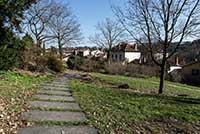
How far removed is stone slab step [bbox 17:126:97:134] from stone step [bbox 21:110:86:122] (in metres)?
0.56

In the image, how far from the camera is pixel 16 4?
1764 centimetres

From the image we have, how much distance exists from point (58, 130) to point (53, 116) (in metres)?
1.24

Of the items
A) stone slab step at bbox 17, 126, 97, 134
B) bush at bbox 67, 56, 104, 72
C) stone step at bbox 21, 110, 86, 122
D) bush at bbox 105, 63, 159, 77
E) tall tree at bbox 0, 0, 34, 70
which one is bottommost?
stone slab step at bbox 17, 126, 97, 134

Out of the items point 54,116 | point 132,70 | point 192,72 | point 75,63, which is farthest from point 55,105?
point 192,72

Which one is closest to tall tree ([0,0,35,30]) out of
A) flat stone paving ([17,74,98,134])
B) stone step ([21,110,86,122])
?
flat stone paving ([17,74,98,134])

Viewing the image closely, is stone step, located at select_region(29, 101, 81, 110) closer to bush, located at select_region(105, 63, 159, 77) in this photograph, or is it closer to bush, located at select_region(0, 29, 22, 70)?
bush, located at select_region(0, 29, 22, 70)

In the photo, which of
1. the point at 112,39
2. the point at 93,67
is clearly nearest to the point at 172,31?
the point at 93,67

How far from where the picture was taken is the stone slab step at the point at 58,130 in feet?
18.2

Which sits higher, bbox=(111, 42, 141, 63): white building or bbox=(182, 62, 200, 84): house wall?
bbox=(111, 42, 141, 63): white building

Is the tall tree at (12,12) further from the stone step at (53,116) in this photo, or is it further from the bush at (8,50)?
the stone step at (53,116)

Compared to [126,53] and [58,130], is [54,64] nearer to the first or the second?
[58,130]

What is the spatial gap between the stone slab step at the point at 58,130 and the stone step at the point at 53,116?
22.0 inches

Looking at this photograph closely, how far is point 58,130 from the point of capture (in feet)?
18.9

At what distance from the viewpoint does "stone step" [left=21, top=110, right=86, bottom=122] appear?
6.60 metres
